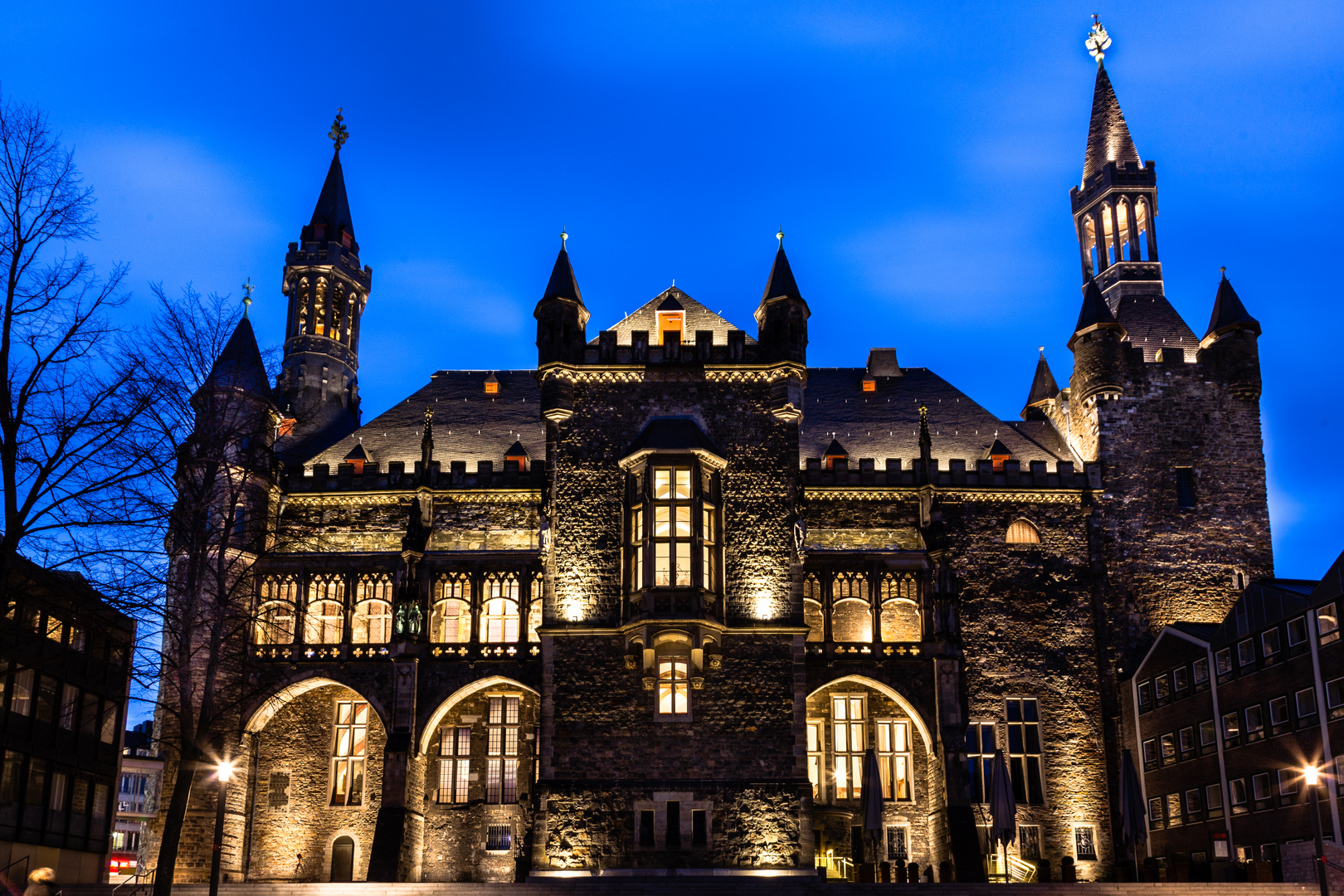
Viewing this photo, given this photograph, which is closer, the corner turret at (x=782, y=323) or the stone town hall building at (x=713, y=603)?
the stone town hall building at (x=713, y=603)

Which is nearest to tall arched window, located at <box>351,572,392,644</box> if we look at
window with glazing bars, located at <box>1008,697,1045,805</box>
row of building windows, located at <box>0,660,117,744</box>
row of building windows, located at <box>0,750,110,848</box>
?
row of building windows, located at <box>0,660,117,744</box>

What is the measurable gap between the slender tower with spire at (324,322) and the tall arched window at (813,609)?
66.8 feet

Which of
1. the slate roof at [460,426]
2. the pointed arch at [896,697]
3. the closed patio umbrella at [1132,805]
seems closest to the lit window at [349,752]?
the slate roof at [460,426]

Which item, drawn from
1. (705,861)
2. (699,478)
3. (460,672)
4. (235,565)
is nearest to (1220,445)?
(699,478)

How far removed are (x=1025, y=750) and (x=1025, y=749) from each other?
0.03 meters

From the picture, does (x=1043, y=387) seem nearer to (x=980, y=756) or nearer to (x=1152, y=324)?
(x=1152, y=324)

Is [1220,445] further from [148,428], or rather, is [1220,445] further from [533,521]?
[148,428]

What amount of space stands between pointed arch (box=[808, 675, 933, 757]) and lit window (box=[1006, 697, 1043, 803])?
3.41 metres

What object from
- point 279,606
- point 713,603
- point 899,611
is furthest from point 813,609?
point 279,606

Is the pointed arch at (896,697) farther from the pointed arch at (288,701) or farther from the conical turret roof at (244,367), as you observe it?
the conical turret roof at (244,367)

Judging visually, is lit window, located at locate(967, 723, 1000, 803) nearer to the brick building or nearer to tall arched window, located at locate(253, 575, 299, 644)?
the brick building

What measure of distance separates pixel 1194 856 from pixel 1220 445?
1451 cm

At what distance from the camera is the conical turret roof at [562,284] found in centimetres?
4197

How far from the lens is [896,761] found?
42.9 metres
